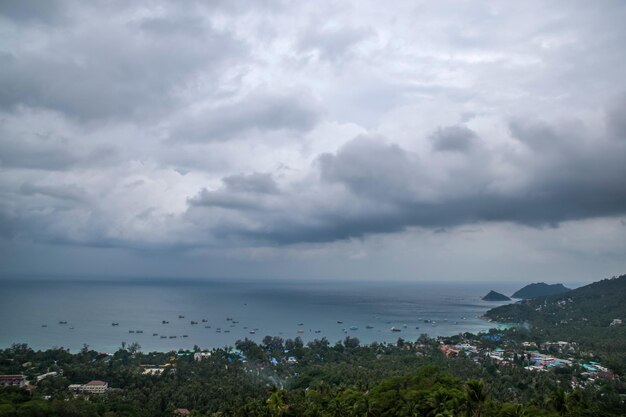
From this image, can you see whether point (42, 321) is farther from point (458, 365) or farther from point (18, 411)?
point (458, 365)

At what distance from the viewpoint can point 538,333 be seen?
7031 cm

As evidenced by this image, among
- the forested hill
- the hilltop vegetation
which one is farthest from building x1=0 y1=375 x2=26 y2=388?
the forested hill

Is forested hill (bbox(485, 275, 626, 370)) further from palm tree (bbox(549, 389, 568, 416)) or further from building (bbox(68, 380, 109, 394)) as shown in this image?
building (bbox(68, 380, 109, 394))

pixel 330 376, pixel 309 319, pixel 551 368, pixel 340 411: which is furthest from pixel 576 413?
pixel 309 319

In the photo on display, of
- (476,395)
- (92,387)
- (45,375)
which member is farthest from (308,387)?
(45,375)

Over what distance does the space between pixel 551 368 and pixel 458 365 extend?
915cm

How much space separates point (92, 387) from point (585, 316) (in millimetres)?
84180

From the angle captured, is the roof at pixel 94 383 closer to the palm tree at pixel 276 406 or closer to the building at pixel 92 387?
the building at pixel 92 387

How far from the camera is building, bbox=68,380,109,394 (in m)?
34.3

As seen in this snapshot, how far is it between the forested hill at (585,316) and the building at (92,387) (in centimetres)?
4627

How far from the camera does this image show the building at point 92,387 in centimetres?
3434

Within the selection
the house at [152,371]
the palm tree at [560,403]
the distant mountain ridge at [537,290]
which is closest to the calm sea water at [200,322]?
the house at [152,371]

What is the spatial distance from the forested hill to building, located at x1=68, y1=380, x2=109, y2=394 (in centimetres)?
4627

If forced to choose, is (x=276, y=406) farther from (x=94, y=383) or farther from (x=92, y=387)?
(x=94, y=383)
